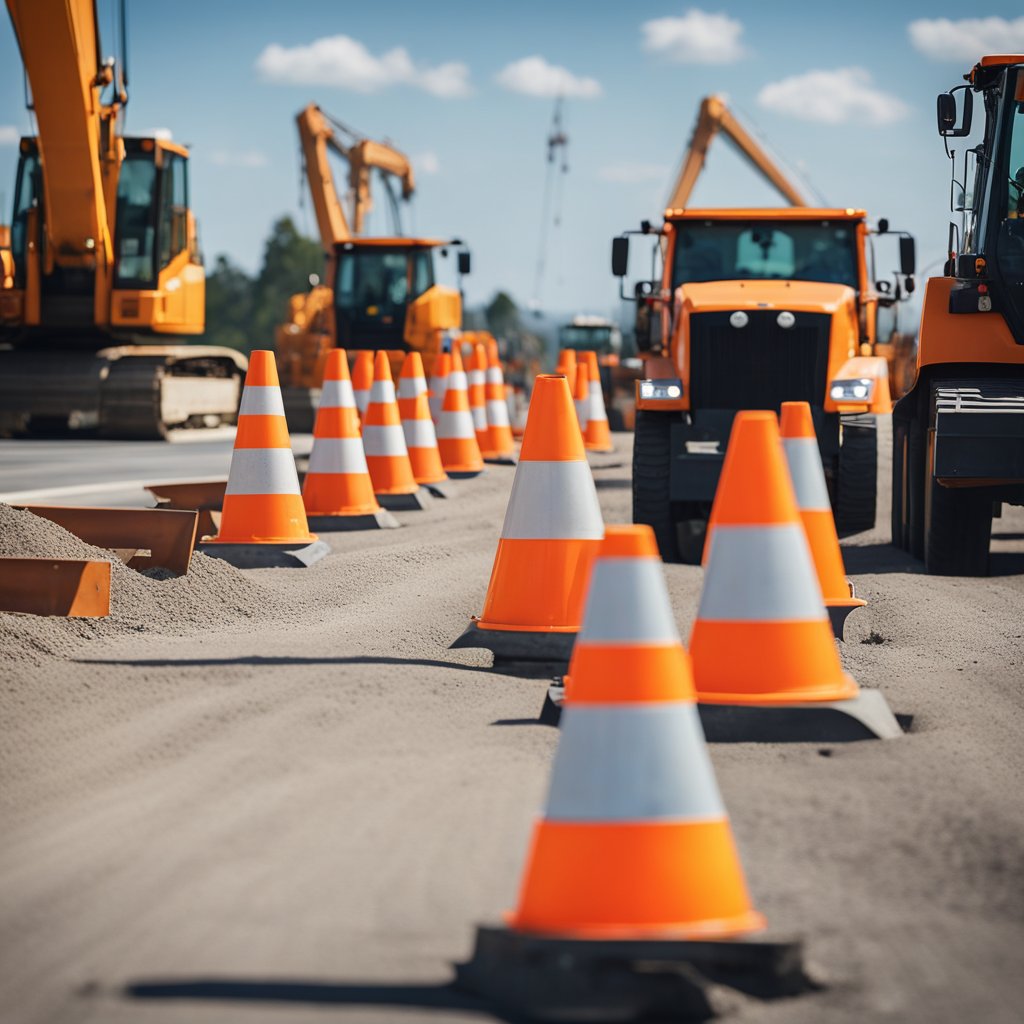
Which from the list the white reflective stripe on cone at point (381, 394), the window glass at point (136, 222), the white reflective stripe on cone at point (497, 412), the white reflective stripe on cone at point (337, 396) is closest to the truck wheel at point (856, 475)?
the white reflective stripe on cone at point (381, 394)

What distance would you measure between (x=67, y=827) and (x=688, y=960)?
5.74ft

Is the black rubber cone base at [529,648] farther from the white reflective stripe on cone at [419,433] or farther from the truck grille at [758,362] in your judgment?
the white reflective stripe on cone at [419,433]

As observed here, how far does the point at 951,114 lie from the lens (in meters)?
9.48

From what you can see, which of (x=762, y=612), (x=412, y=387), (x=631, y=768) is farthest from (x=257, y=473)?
(x=631, y=768)

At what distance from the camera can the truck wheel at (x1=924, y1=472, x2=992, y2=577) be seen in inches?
365

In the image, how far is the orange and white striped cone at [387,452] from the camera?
11750 millimetres

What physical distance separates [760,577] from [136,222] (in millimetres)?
18211

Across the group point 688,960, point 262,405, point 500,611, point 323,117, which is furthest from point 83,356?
point 688,960

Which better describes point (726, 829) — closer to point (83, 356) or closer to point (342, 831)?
point (342, 831)

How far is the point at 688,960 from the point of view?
9.94 ft

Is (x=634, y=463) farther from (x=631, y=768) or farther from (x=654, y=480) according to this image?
(x=631, y=768)

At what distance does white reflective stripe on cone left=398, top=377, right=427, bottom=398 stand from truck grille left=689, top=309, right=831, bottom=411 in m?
2.98

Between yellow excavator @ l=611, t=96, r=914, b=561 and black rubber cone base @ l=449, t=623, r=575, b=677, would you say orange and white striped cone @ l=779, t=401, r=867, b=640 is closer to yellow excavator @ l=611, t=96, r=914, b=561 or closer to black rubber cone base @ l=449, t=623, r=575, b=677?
black rubber cone base @ l=449, t=623, r=575, b=677

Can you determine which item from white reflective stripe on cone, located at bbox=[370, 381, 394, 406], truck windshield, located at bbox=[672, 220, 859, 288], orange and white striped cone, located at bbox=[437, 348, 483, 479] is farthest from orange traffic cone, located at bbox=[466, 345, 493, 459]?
white reflective stripe on cone, located at bbox=[370, 381, 394, 406]
